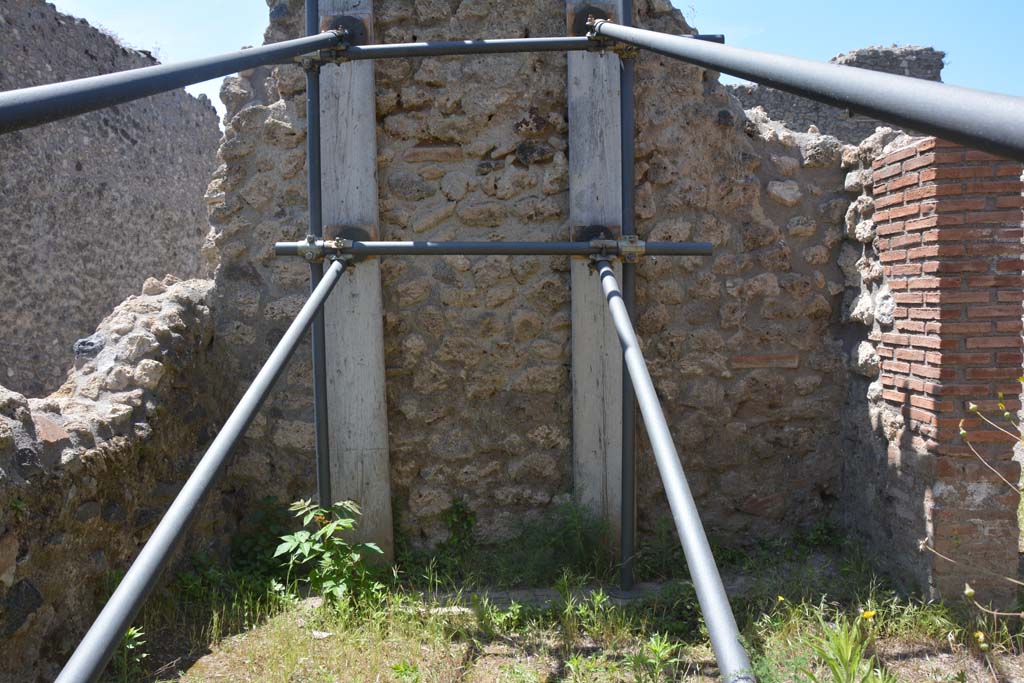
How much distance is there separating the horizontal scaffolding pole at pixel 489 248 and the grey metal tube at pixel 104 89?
3.19ft

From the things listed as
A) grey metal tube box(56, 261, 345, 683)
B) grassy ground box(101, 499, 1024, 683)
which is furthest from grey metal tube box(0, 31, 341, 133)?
grassy ground box(101, 499, 1024, 683)

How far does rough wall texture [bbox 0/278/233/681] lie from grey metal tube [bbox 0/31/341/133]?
125cm

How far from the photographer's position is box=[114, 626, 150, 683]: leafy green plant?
8.58 feet

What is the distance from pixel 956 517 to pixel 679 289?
4.97ft

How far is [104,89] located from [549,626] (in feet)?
7.98

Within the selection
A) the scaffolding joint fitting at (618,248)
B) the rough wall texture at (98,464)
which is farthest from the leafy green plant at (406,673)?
the scaffolding joint fitting at (618,248)

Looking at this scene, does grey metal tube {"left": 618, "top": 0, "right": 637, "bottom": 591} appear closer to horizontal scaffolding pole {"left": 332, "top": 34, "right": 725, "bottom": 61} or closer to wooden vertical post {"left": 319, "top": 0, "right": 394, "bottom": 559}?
horizontal scaffolding pole {"left": 332, "top": 34, "right": 725, "bottom": 61}

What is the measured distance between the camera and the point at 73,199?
899 centimetres

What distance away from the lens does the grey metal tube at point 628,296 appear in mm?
3436

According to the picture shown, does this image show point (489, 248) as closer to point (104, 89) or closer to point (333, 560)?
point (333, 560)

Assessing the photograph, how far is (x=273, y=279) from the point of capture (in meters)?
3.77

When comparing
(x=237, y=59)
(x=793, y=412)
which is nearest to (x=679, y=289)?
(x=793, y=412)

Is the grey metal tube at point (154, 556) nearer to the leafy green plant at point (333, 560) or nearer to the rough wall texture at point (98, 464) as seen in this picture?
the rough wall texture at point (98, 464)

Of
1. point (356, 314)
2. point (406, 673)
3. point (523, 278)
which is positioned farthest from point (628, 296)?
point (406, 673)
